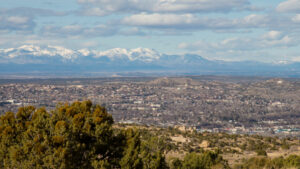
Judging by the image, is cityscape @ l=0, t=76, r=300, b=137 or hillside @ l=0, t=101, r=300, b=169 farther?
cityscape @ l=0, t=76, r=300, b=137

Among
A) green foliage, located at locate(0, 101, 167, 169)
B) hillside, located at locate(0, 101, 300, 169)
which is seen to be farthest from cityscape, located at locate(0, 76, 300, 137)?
green foliage, located at locate(0, 101, 167, 169)

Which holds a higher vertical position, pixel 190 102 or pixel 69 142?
pixel 69 142

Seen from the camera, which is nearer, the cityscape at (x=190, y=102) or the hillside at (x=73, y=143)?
the hillside at (x=73, y=143)

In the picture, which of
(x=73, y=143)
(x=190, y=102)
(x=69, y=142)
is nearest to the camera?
(x=69, y=142)

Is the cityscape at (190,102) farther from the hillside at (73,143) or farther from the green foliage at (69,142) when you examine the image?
the green foliage at (69,142)

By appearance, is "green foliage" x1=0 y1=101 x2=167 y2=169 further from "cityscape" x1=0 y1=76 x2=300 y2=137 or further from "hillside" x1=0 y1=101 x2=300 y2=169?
"cityscape" x1=0 y1=76 x2=300 y2=137

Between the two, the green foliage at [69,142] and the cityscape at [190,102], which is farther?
the cityscape at [190,102]

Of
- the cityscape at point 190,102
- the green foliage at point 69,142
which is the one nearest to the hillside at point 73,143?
the green foliage at point 69,142

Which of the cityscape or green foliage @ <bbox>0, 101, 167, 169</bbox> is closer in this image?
green foliage @ <bbox>0, 101, 167, 169</bbox>

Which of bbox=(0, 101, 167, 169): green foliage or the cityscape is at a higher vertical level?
bbox=(0, 101, 167, 169): green foliage

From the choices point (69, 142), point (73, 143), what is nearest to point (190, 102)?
point (73, 143)

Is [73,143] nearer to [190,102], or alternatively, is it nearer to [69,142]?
[69,142]

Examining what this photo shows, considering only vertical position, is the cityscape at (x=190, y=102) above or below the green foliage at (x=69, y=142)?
below

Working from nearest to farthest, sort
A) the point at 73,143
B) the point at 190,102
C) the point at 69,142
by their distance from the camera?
the point at 69,142 → the point at 73,143 → the point at 190,102
